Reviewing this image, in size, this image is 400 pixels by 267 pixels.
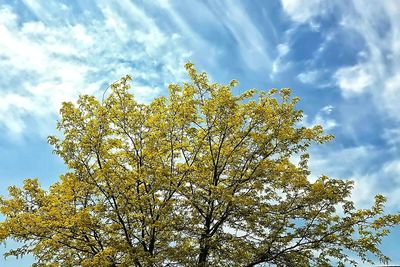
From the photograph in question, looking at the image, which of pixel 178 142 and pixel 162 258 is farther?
pixel 178 142

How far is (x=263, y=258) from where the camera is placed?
1964cm

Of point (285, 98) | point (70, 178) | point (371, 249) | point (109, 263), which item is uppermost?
point (285, 98)

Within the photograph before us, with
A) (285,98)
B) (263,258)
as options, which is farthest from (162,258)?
(285,98)

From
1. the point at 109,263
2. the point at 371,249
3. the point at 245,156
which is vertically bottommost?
the point at 109,263

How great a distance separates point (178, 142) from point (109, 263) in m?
6.22

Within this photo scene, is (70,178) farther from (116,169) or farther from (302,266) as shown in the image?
(302,266)

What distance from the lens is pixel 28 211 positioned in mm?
22516

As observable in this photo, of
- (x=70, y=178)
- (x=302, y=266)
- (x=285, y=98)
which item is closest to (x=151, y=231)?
(x=70, y=178)

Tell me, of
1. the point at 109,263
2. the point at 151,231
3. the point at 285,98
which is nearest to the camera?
the point at 109,263

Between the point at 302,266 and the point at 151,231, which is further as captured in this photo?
the point at 151,231

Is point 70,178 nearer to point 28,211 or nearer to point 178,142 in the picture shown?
point 28,211

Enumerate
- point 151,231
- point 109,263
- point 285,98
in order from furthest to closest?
point 285,98 < point 151,231 < point 109,263

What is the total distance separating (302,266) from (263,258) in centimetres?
169

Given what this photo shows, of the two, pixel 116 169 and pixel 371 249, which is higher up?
pixel 116 169
